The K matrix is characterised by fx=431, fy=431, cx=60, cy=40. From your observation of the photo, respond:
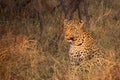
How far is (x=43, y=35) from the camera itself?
22.9 ft

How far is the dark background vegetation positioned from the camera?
5609 mm

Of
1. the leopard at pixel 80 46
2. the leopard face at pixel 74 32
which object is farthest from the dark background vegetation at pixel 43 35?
the leopard face at pixel 74 32

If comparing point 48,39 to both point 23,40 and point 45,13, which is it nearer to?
point 23,40

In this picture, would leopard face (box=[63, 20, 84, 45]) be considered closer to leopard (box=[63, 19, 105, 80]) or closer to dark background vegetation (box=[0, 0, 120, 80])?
leopard (box=[63, 19, 105, 80])

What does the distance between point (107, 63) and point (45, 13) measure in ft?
10.9

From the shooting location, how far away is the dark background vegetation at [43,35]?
561 cm

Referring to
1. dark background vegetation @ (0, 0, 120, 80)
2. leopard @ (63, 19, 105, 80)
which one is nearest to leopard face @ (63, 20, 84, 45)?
leopard @ (63, 19, 105, 80)

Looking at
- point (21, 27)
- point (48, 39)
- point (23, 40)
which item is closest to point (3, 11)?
point (21, 27)

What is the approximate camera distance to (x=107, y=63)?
5059 mm

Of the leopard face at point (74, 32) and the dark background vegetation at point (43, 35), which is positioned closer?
the leopard face at point (74, 32)

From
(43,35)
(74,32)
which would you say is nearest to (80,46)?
(74,32)

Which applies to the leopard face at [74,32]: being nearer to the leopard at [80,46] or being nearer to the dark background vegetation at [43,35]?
the leopard at [80,46]

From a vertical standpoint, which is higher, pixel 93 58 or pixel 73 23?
pixel 73 23

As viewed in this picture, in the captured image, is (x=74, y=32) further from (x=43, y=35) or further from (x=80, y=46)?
(x=43, y=35)
